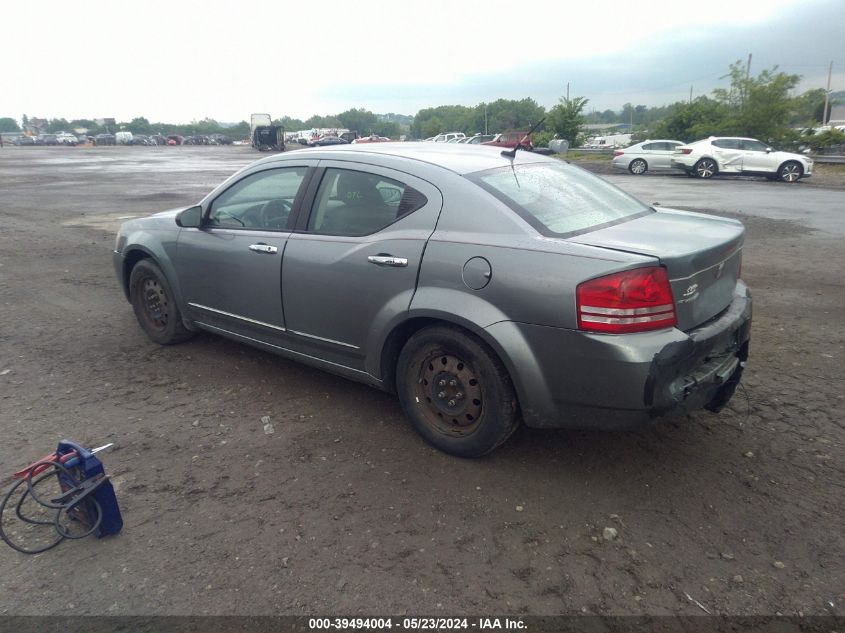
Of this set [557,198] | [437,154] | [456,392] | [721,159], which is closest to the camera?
[456,392]

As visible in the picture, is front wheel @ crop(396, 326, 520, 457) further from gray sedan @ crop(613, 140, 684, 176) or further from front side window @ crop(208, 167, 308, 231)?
gray sedan @ crop(613, 140, 684, 176)

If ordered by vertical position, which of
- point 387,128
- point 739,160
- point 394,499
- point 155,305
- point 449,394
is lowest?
point 394,499

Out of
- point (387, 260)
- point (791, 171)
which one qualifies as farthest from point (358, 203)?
point (791, 171)

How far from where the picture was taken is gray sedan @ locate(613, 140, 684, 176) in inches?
953

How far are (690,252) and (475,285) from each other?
102cm

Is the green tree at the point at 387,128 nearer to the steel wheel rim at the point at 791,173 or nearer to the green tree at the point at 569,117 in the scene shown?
the green tree at the point at 569,117

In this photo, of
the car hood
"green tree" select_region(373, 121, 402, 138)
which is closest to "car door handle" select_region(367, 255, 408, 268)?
the car hood

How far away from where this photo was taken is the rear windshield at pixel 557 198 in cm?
331

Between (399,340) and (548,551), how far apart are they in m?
1.37

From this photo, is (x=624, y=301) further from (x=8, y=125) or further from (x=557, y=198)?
(x=8, y=125)

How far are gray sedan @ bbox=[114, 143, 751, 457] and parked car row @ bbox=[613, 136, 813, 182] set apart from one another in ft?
64.9

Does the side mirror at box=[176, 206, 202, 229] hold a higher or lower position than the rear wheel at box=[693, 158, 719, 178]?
higher

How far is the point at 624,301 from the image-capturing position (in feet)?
9.32

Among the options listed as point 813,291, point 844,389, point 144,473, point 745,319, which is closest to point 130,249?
point 144,473
